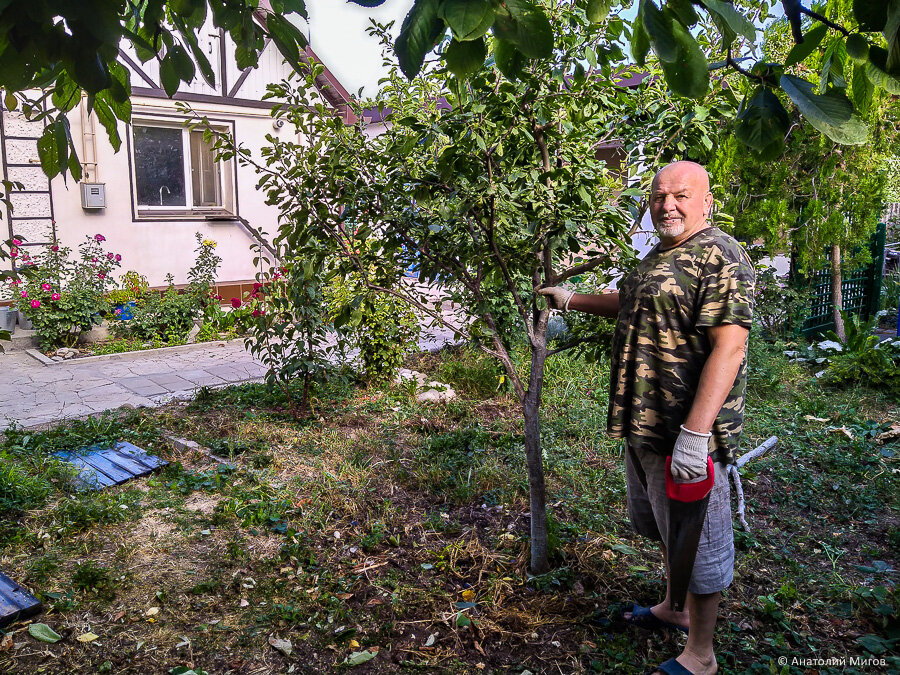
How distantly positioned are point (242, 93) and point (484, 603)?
10574 millimetres

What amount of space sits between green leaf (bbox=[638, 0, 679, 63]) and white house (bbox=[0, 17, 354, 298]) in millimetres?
8481

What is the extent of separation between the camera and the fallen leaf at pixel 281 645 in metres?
2.85

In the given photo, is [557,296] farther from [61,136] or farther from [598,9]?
[61,136]

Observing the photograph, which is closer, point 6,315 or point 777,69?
point 777,69

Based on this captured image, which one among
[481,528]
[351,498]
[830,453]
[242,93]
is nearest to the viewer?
[481,528]

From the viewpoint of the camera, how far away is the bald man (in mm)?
2402

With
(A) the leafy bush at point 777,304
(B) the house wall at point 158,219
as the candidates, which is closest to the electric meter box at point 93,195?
(B) the house wall at point 158,219

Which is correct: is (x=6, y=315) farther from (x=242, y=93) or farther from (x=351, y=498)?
(x=351, y=498)

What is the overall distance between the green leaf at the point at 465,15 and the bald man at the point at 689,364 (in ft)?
4.81

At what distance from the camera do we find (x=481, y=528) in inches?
153

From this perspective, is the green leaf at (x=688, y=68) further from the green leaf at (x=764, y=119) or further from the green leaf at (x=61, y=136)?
the green leaf at (x=61, y=136)

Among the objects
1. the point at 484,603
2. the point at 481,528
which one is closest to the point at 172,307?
the point at 481,528

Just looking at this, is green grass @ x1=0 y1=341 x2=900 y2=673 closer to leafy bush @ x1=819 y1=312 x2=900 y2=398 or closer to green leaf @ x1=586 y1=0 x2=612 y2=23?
leafy bush @ x1=819 y1=312 x2=900 y2=398

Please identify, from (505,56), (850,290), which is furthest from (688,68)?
(850,290)
